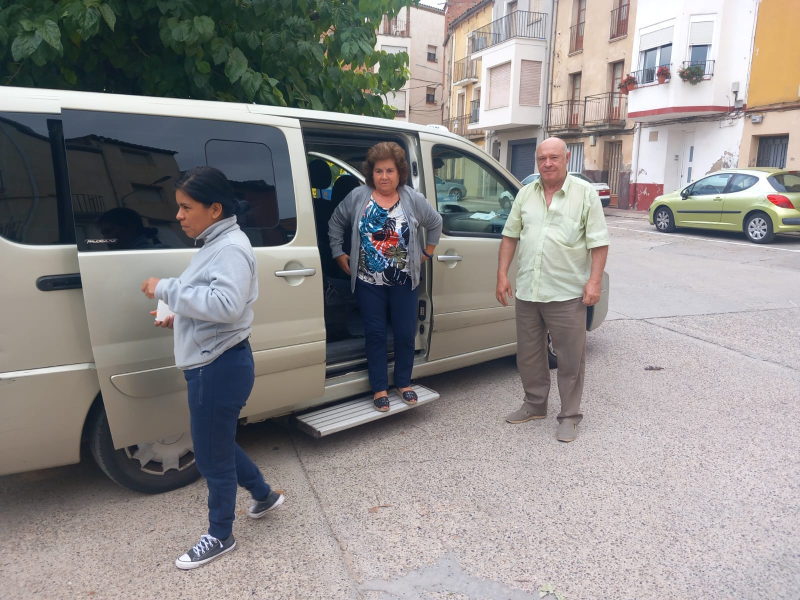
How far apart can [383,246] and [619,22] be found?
974 inches

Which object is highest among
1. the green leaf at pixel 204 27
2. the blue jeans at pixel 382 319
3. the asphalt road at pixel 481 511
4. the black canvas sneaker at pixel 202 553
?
the green leaf at pixel 204 27

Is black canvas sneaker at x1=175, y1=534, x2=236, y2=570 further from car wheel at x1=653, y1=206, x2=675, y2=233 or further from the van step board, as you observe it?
car wheel at x1=653, y1=206, x2=675, y2=233

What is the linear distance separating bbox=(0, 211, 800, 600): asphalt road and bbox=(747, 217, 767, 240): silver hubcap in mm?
9525

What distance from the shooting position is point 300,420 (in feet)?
12.0

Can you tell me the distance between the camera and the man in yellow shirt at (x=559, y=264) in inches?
149

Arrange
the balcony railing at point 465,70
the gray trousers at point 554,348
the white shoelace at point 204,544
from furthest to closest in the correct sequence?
the balcony railing at point 465,70 < the gray trousers at point 554,348 < the white shoelace at point 204,544

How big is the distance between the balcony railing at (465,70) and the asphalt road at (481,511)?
33.0 m

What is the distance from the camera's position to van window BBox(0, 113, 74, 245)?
8.30 ft

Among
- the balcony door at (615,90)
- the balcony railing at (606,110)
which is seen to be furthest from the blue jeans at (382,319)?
the balcony door at (615,90)

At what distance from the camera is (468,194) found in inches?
181

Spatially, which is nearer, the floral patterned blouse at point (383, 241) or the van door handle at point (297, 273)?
the van door handle at point (297, 273)

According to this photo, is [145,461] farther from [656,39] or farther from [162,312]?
[656,39]

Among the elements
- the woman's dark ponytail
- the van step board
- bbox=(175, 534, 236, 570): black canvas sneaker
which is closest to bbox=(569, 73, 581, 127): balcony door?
the van step board

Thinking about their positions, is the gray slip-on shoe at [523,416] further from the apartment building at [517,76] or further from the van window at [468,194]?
the apartment building at [517,76]
